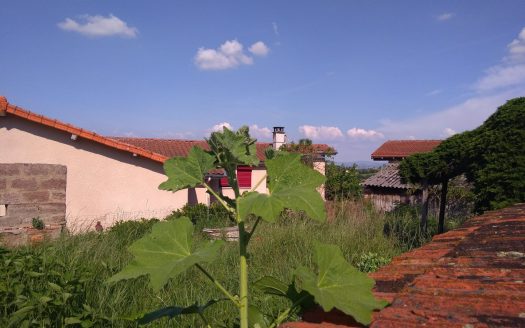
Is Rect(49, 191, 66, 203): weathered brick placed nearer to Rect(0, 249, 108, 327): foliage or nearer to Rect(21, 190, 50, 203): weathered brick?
Rect(21, 190, 50, 203): weathered brick

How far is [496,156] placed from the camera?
21.5 feet

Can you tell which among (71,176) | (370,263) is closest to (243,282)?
(370,263)

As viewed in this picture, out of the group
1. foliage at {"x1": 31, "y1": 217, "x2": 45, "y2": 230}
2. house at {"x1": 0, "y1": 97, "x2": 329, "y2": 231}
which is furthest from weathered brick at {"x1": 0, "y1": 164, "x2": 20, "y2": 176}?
foliage at {"x1": 31, "y1": 217, "x2": 45, "y2": 230}

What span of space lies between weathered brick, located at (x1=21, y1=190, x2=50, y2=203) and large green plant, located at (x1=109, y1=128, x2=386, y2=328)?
9789mm

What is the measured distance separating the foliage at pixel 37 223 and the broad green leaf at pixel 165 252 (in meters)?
9.86

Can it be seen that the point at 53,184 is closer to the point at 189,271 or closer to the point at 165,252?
the point at 189,271

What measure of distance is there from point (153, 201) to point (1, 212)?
533cm

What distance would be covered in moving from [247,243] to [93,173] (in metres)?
13.2

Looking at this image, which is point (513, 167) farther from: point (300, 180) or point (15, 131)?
point (15, 131)

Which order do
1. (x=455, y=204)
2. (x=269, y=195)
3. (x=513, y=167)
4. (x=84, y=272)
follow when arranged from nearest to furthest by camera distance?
1. (x=269, y=195)
2. (x=84, y=272)
3. (x=513, y=167)
4. (x=455, y=204)

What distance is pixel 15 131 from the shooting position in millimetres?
12281

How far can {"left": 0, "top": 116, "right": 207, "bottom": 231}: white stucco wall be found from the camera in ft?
40.5

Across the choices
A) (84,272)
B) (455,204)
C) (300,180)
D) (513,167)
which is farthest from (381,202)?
(300,180)

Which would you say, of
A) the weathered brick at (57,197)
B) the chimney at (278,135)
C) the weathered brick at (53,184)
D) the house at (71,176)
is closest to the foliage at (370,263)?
the house at (71,176)
